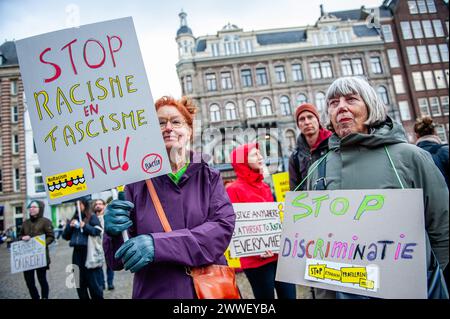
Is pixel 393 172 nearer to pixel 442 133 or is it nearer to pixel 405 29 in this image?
pixel 405 29

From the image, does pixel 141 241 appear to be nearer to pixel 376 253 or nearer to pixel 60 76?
pixel 60 76

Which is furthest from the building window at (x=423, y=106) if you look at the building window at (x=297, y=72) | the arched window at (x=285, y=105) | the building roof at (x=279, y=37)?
the building roof at (x=279, y=37)

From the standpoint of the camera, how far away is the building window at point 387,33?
1653 cm

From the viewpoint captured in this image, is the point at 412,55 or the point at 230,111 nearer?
the point at 412,55

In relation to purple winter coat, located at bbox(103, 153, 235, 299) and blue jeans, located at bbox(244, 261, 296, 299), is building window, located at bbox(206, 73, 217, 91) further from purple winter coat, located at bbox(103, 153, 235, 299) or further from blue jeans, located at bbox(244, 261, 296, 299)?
purple winter coat, located at bbox(103, 153, 235, 299)

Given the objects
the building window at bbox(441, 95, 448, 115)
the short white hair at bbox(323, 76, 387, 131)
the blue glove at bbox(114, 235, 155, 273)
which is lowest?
the blue glove at bbox(114, 235, 155, 273)

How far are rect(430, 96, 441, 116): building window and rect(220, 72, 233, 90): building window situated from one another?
14194 millimetres

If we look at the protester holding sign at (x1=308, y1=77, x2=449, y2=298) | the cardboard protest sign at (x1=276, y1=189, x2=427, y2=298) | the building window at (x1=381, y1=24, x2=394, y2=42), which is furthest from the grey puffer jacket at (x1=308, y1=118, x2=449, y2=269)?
the building window at (x1=381, y1=24, x2=394, y2=42)

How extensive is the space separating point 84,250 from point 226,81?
19.4 meters

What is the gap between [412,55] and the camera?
17.5 m

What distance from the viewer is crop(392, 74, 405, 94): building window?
20719 mm

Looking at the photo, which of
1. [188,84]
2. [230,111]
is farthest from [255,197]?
[188,84]
